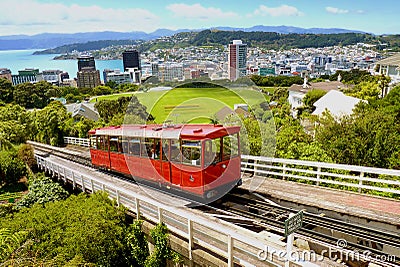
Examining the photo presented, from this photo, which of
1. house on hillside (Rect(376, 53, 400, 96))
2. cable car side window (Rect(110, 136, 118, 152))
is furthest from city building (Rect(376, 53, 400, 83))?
cable car side window (Rect(110, 136, 118, 152))

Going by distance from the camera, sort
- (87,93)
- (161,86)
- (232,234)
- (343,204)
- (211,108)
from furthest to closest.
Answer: (87,93) < (161,86) < (211,108) < (343,204) < (232,234)

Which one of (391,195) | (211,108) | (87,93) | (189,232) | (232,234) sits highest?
(211,108)

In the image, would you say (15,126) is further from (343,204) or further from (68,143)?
(343,204)

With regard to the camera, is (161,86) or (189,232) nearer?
(189,232)

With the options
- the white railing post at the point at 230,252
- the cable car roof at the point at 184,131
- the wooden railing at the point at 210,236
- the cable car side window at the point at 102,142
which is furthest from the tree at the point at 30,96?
the white railing post at the point at 230,252

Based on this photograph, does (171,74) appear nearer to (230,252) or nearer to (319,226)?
(319,226)

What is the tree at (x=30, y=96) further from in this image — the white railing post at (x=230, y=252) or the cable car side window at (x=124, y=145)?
the white railing post at (x=230, y=252)

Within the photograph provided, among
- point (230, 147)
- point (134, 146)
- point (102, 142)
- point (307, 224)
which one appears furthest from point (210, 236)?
point (102, 142)

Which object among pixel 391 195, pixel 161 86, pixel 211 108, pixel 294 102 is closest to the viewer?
pixel 391 195

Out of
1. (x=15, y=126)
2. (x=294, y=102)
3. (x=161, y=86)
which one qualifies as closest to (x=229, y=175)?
(x=161, y=86)
